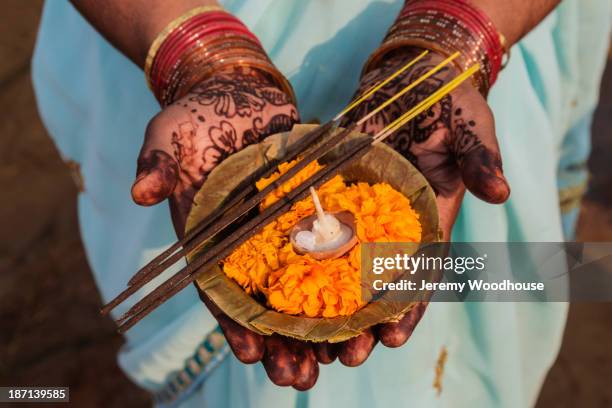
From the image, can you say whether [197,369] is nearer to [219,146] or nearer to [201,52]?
[219,146]

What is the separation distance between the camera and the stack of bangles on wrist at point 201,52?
1.93m

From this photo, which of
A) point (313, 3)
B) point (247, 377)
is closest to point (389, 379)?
point (247, 377)

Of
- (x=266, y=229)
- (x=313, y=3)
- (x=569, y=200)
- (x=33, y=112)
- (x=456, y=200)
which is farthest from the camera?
(x=33, y=112)

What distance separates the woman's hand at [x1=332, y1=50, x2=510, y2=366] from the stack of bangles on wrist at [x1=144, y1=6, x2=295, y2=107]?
0.28 meters

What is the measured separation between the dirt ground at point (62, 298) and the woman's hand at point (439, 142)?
1.81m

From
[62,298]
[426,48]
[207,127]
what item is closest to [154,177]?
[207,127]

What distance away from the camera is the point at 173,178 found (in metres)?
1.61

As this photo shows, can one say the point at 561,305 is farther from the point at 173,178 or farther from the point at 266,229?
the point at 173,178

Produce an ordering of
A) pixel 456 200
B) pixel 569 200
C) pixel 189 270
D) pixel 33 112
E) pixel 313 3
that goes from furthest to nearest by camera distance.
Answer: pixel 33 112, pixel 569 200, pixel 313 3, pixel 456 200, pixel 189 270

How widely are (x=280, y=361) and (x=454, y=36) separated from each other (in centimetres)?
102

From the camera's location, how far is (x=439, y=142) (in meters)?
1.80

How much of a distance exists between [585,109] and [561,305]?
949mm

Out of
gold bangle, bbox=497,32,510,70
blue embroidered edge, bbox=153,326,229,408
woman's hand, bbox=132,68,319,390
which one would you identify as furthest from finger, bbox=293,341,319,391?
gold bangle, bbox=497,32,510,70

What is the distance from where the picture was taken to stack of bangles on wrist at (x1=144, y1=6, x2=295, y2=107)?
193 cm
